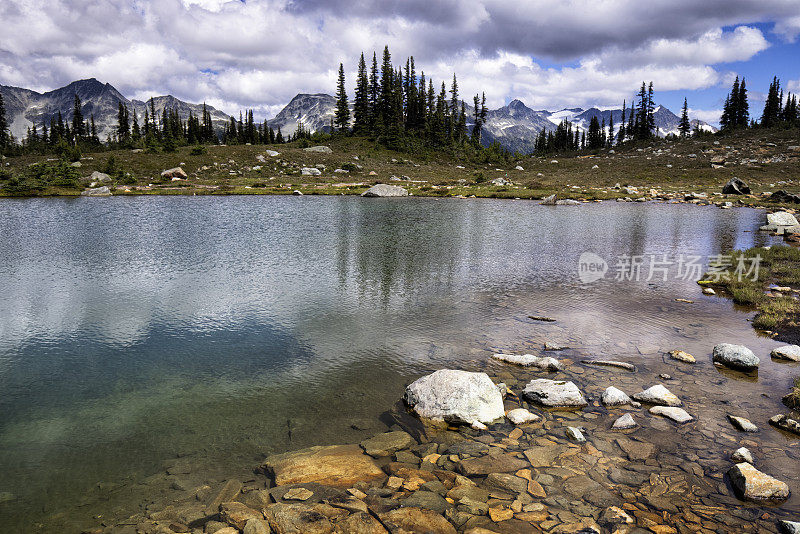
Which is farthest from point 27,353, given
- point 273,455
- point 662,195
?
point 662,195

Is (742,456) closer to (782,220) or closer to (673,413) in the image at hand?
(673,413)

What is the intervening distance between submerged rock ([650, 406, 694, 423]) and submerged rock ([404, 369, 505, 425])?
3078mm

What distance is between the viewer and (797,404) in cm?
885

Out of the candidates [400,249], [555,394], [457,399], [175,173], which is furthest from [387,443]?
[175,173]

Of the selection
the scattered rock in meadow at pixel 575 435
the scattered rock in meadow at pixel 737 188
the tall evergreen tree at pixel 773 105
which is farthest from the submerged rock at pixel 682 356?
the tall evergreen tree at pixel 773 105

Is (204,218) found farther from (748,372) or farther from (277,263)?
(748,372)

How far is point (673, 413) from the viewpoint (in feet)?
27.9

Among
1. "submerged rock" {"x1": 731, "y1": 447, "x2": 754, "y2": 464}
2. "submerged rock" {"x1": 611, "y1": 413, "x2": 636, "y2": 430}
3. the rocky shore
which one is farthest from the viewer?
"submerged rock" {"x1": 611, "y1": 413, "x2": 636, "y2": 430}

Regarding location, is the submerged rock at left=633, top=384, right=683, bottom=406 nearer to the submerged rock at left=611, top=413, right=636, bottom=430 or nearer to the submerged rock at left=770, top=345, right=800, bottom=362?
the submerged rock at left=611, top=413, right=636, bottom=430

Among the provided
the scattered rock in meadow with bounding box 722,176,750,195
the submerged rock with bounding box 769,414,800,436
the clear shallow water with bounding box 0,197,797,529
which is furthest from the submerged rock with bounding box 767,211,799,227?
the submerged rock with bounding box 769,414,800,436

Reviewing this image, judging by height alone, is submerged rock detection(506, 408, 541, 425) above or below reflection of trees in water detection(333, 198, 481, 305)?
below

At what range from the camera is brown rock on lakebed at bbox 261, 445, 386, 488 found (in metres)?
6.77

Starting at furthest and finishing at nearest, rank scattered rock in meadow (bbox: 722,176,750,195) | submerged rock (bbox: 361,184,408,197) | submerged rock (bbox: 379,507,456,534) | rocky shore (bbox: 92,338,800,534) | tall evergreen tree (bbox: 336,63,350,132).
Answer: tall evergreen tree (bbox: 336,63,350,132) < submerged rock (bbox: 361,184,408,197) < scattered rock in meadow (bbox: 722,176,750,195) < rocky shore (bbox: 92,338,800,534) < submerged rock (bbox: 379,507,456,534)

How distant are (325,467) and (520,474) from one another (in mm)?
3132
